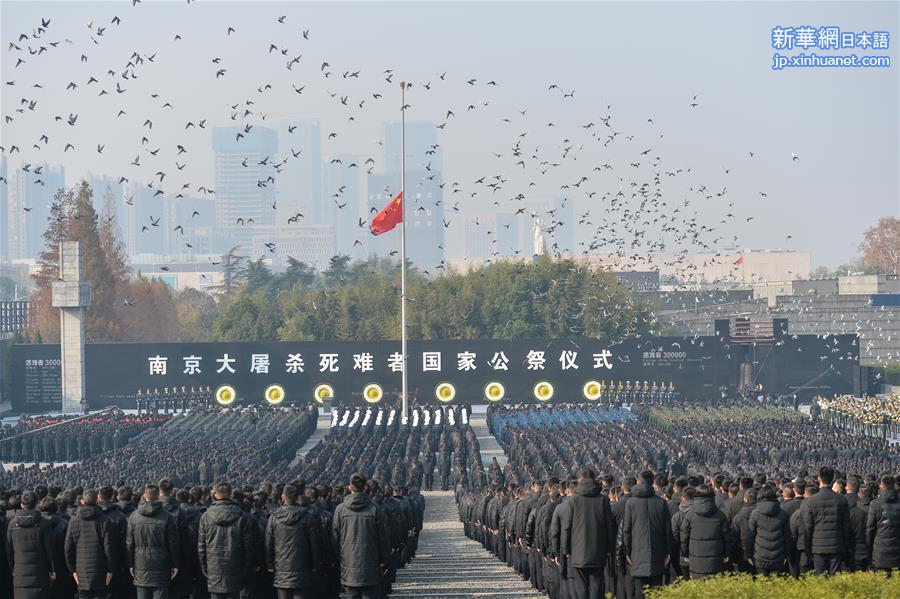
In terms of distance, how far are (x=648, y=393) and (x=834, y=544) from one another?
40.0m

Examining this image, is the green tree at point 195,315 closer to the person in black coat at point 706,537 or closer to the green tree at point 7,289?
the green tree at point 7,289

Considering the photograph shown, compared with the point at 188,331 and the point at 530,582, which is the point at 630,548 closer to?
the point at 530,582

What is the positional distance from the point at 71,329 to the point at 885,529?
44.2 m

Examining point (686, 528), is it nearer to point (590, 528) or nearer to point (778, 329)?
point (590, 528)

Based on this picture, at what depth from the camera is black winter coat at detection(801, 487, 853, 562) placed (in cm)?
1329

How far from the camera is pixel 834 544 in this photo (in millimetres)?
13312

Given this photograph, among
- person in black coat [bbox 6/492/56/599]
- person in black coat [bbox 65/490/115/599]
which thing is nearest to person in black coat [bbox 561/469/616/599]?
person in black coat [bbox 65/490/115/599]

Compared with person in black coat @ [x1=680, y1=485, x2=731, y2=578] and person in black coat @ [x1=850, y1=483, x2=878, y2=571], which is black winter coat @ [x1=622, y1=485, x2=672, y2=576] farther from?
person in black coat @ [x1=850, y1=483, x2=878, y2=571]

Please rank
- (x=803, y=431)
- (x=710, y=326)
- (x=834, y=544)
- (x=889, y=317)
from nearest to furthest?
1. (x=834, y=544)
2. (x=803, y=431)
3. (x=889, y=317)
4. (x=710, y=326)

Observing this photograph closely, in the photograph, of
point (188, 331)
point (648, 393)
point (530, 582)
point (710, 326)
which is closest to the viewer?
point (530, 582)

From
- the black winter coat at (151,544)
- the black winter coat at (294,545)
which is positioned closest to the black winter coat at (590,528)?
the black winter coat at (294,545)

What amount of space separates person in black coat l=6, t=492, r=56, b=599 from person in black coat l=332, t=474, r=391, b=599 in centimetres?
245

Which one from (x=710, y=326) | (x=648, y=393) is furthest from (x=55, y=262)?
(x=648, y=393)

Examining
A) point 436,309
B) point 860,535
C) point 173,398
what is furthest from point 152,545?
point 436,309
